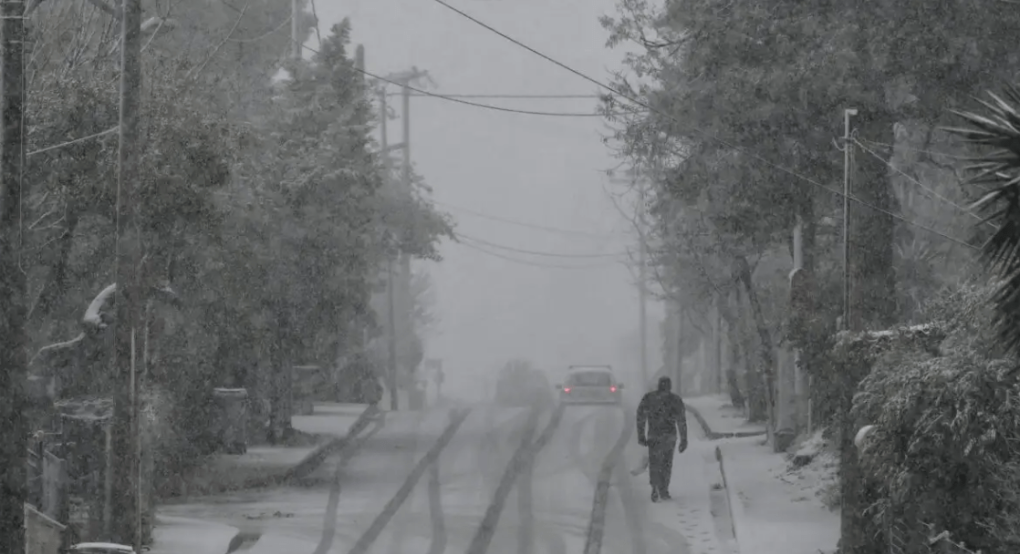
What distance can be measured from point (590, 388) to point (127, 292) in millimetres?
27614

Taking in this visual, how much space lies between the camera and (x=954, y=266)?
39.0m

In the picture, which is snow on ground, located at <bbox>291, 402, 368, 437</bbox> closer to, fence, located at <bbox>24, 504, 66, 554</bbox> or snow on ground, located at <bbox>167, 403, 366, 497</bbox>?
snow on ground, located at <bbox>167, 403, 366, 497</bbox>

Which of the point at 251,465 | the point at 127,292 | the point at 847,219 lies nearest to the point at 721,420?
the point at 251,465

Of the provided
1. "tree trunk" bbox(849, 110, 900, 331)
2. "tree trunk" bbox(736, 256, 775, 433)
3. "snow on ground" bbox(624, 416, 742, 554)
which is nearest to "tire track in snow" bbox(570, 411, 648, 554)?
"snow on ground" bbox(624, 416, 742, 554)

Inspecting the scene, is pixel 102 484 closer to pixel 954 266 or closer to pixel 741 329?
pixel 741 329

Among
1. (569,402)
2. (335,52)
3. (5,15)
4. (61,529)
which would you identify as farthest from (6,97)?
(569,402)

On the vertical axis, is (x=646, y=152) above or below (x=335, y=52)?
below

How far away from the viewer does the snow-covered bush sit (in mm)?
Answer: 14336

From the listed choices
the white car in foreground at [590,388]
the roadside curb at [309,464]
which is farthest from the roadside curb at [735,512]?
the white car in foreground at [590,388]

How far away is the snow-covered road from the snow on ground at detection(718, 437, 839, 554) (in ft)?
3.70

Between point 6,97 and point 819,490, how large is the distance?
14.3 metres

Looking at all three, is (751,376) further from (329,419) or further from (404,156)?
(404,156)

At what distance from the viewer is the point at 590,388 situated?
4325 cm

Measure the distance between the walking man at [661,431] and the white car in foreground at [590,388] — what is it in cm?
1859
